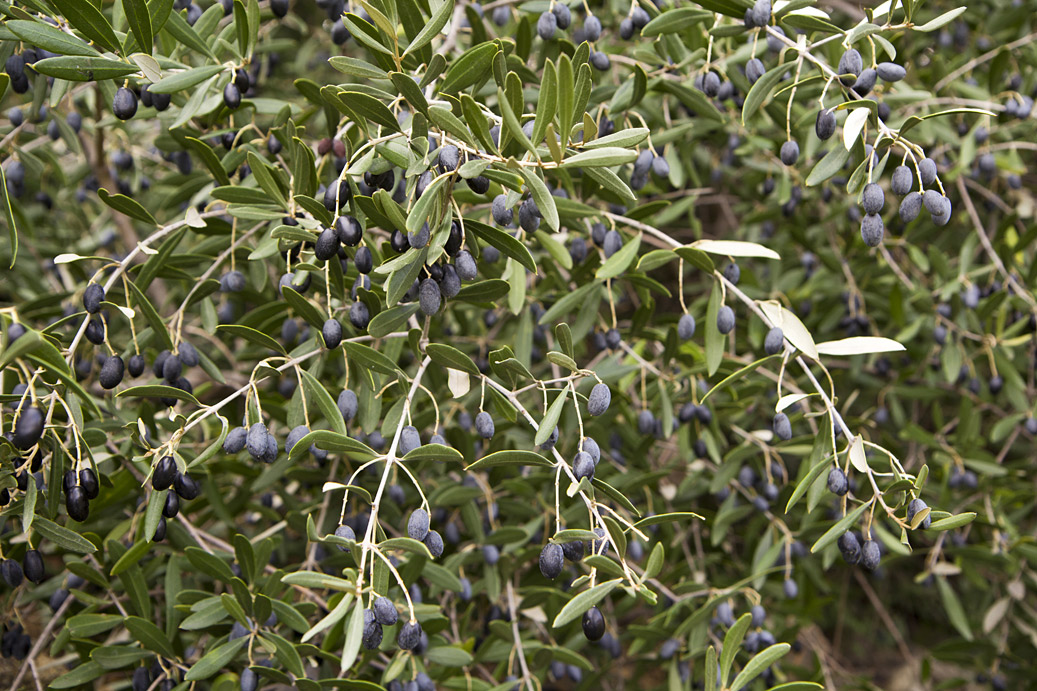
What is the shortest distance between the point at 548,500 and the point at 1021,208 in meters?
1.91

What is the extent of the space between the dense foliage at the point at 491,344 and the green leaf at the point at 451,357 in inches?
0.5

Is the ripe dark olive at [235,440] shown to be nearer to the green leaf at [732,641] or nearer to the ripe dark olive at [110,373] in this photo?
the ripe dark olive at [110,373]

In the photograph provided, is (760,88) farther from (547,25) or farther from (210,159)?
(210,159)

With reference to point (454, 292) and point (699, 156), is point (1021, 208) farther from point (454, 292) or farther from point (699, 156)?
point (454, 292)

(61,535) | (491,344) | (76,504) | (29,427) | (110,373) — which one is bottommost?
(491,344)

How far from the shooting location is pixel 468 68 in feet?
4.34

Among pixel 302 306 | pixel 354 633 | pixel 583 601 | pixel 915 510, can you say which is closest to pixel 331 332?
pixel 302 306

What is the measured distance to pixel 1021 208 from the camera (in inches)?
106

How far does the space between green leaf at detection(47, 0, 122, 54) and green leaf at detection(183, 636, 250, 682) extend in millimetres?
1133

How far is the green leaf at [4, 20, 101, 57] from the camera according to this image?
4.34ft

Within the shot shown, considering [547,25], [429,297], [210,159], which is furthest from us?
[547,25]

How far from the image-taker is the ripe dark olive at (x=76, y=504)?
138 centimetres

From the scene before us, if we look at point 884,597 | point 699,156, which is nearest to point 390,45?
point 699,156

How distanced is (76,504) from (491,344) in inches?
46.7
